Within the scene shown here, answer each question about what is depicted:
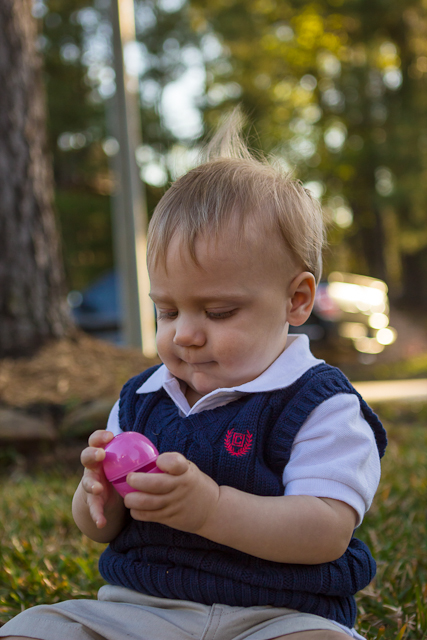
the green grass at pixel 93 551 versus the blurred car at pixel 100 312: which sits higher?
the green grass at pixel 93 551

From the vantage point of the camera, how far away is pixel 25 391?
13.9 ft

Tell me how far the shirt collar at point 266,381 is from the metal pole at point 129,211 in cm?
425

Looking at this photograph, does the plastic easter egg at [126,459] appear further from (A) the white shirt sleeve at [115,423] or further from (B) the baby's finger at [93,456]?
(A) the white shirt sleeve at [115,423]

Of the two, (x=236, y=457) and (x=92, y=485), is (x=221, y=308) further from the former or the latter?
(x=92, y=485)

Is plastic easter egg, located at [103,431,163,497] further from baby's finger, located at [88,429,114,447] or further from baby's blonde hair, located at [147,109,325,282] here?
baby's blonde hair, located at [147,109,325,282]

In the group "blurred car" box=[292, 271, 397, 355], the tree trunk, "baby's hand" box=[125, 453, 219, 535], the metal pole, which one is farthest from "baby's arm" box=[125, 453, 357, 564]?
"blurred car" box=[292, 271, 397, 355]

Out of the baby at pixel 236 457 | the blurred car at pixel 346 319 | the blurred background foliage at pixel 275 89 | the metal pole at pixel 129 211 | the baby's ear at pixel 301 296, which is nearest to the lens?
the baby at pixel 236 457

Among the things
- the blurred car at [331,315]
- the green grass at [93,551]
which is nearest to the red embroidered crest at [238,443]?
the green grass at [93,551]

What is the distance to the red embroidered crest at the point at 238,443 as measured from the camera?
57.6 inches

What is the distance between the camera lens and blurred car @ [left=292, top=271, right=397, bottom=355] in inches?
410

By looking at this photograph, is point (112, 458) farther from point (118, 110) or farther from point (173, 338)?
point (118, 110)

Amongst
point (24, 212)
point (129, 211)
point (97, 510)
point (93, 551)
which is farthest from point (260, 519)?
point (129, 211)

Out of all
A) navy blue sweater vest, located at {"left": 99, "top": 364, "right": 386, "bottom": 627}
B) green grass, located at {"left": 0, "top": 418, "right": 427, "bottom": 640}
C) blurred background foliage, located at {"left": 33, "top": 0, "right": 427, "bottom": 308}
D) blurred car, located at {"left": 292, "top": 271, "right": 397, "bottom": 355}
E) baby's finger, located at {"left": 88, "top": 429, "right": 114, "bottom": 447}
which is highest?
blurred background foliage, located at {"left": 33, "top": 0, "right": 427, "bottom": 308}

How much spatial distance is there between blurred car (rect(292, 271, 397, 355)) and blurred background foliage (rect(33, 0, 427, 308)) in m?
8.36
